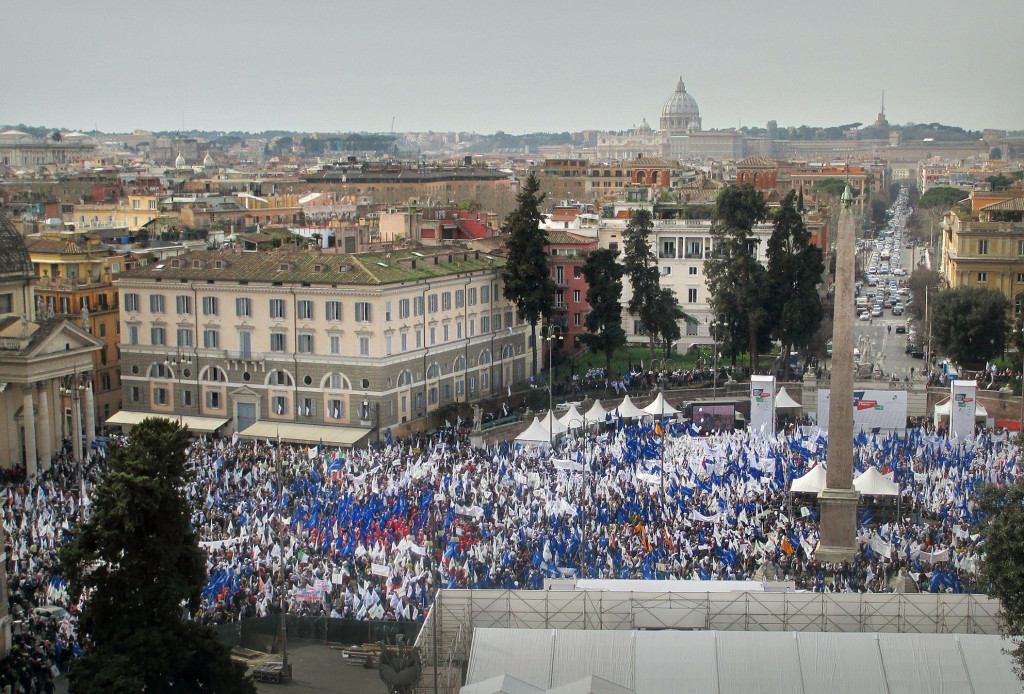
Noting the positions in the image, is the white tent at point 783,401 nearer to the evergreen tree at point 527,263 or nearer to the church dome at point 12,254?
the evergreen tree at point 527,263

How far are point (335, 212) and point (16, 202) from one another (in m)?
22.0

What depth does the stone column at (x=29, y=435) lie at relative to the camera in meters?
40.6

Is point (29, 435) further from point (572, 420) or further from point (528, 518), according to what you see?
point (528, 518)

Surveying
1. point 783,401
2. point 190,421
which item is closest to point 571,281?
point 783,401

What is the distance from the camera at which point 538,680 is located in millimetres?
22719

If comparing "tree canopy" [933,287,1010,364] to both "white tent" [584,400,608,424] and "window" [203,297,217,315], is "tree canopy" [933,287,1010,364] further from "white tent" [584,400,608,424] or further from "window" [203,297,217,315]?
"window" [203,297,217,315]

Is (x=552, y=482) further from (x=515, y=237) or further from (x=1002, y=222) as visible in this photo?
(x=1002, y=222)

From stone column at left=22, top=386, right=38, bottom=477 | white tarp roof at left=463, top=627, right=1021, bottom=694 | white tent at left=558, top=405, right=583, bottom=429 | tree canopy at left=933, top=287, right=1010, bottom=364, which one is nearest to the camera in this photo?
white tarp roof at left=463, top=627, right=1021, bottom=694

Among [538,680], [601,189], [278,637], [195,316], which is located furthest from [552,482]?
[601,189]

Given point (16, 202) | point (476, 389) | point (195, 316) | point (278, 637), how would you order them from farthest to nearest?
A: 1. point (16, 202)
2. point (476, 389)
3. point (195, 316)
4. point (278, 637)

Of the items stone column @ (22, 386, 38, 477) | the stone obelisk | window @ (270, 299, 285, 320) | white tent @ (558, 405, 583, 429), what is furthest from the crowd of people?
window @ (270, 299, 285, 320)

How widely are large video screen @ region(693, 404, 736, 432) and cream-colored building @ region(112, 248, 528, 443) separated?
8470 millimetres

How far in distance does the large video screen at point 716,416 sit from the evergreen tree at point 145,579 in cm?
2666

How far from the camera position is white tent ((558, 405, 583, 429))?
4406cm
